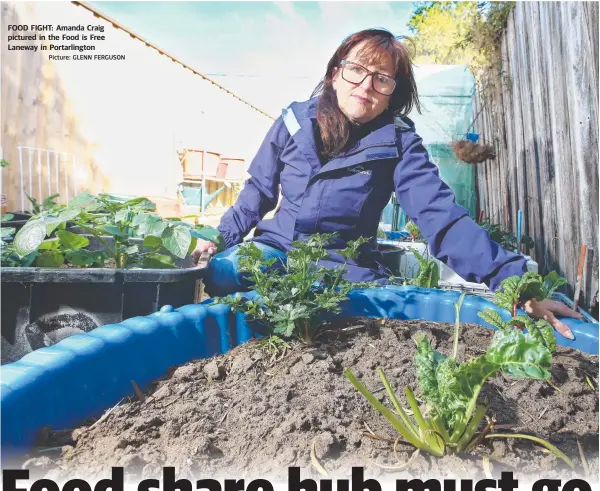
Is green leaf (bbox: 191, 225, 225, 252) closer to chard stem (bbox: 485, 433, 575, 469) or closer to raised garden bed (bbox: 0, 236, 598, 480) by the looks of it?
raised garden bed (bbox: 0, 236, 598, 480)

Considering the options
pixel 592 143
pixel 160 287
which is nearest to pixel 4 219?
pixel 160 287

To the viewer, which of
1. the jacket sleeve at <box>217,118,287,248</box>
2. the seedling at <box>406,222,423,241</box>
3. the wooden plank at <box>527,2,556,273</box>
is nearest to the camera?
the jacket sleeve at <box>217,118,287,248</box>

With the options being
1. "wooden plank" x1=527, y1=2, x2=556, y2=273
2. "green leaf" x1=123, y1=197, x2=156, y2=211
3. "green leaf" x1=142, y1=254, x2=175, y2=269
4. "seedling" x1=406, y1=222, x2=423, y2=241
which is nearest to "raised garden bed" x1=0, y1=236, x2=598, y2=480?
"green leaf" x1=142, y1=254, x2=175, y2=269

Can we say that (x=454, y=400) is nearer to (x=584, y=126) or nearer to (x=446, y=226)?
(x=446, y=226)

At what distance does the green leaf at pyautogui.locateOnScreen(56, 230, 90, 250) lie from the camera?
1055mm

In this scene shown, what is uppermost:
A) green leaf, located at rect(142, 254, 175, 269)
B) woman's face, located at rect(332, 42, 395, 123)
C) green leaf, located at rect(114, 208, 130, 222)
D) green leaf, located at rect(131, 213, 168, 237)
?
woman's face, located at rect(332, 42, 395, 123)

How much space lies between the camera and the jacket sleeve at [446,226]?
1.02 meters

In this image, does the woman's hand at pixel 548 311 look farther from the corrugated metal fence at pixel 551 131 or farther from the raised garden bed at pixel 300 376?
the corrugated metal fence at pixel 551 131

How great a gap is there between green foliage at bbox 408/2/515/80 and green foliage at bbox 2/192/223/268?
2.17 meters

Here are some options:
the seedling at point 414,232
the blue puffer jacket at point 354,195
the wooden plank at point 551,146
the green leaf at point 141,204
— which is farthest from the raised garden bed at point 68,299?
the seedling at point 414,232

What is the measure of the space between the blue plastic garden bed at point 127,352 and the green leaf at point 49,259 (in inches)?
14.9

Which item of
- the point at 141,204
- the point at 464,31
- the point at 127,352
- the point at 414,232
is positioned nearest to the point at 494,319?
the point at 127,352

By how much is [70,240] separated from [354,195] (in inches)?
28.7

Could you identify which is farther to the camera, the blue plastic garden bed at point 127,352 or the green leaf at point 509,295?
the green leaf at point 509,295
